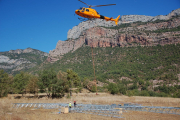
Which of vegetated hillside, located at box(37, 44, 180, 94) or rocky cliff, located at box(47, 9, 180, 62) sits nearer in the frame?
vegetated hillside, located at box(37, 44, 180, 94)

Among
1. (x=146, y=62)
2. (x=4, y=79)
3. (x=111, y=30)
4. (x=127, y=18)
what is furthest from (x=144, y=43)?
(x=4, y=79)

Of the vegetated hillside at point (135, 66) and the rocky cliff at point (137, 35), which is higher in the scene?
the rocky cliff at point (137, 35)

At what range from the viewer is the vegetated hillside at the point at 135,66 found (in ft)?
217

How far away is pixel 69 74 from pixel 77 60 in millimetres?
70083

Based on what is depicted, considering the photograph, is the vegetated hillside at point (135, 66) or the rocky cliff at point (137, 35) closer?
the vegetated hillside at point (135, 66)

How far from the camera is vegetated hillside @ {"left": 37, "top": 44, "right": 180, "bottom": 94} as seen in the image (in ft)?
217

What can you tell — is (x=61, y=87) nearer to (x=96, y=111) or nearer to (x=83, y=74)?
(x=96, y=111)

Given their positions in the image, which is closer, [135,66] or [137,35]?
[135,66]

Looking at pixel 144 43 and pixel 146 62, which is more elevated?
pixel 144 43

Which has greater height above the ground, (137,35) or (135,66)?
(137,35)

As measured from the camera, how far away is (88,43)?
135750 millimetres

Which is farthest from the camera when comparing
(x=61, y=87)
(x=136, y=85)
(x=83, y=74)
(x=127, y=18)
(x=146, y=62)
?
(x=127, y=18)

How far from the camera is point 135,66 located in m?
86.1

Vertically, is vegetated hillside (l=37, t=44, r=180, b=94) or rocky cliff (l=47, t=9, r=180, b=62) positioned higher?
rocky cliff (l=47, t=9, r=180, b=62)
